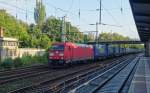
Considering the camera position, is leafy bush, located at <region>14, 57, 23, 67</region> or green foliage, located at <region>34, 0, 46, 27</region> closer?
leafy bush, located at <region>14, 57, 23, 67</region>

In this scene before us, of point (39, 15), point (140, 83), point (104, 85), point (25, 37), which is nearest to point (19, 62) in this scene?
point (104, 85)

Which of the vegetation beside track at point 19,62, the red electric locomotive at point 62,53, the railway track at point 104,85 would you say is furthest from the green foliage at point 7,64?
the railway track at point 104,85

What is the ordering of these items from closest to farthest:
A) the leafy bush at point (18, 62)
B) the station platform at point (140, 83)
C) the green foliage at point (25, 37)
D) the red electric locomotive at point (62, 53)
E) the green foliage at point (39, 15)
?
1. the station platform at point (140, 83)
2. the red electric locomotive at point (62, 53)
3. the leafy bush at point (18, 62)
4. the green foliage at point (25, 37)
5. the green foliage at point (39, 15)

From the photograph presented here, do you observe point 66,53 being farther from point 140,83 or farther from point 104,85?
point 140,83

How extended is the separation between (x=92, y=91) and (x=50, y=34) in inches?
3629

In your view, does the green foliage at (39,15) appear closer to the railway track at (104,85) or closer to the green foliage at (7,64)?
the green foliage at (7,64)

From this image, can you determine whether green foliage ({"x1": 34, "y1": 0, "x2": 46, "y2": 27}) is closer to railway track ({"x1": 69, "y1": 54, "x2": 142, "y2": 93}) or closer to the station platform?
the station platform

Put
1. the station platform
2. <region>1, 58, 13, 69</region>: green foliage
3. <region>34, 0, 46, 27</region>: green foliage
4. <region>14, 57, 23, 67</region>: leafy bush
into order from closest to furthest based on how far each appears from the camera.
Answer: the station platform → <region>1, 58, 13, 69</region>: green foliage → <region>14, 57, 23, 67</region>: leafy bush → <region>34, 0, 46, 27</region>: green foliage

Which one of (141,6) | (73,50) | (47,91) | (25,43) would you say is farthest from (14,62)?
(25,43)

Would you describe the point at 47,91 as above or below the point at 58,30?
below

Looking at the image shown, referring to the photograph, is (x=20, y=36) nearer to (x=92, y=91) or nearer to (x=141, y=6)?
(x=141, y=6)

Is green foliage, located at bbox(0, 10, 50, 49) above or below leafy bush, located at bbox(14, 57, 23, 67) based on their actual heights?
above

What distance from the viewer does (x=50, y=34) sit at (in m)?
112

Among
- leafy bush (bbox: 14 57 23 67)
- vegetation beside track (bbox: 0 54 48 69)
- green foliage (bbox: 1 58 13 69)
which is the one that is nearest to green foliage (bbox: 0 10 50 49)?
vegetation beside track (bbox: 0 54 48 69)
